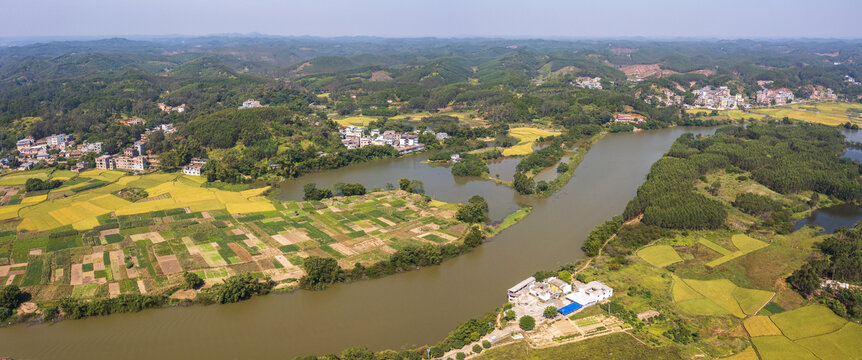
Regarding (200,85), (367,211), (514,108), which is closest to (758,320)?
(367,211)

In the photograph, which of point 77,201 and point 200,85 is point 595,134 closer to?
point 77,201

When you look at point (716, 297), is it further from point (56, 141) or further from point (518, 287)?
point (56, 141)

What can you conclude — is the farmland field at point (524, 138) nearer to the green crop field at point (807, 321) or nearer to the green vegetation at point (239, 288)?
the green crop field at point (807, 321)

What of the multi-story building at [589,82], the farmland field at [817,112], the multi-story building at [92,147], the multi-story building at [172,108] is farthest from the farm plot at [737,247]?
the multi-story building at [589,82]

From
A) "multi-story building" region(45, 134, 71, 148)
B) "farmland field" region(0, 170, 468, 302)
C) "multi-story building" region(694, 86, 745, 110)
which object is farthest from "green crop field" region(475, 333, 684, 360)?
"multi-story building" region(694, 86, 745, 110)

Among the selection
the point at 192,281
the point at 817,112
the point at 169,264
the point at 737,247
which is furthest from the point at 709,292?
the point at 817,112
